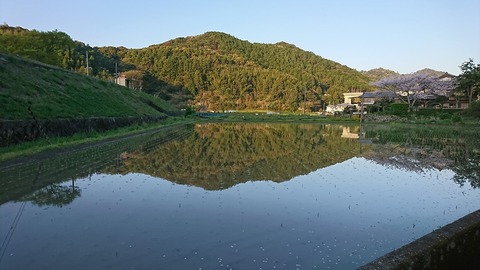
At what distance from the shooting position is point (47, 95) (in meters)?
18.8

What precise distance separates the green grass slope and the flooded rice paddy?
4.25m

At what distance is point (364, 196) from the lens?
7.97m

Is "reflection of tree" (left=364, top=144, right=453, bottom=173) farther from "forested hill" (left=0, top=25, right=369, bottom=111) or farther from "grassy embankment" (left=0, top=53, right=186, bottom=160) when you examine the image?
"forested hill" (left=0, top=25, right=369, bottom=111)

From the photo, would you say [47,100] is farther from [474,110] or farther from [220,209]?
[474,110]

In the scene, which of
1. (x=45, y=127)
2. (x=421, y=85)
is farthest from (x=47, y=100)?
(x=421, y=85)

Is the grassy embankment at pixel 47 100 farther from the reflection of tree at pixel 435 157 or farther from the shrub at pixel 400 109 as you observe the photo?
the shrub at pixel 400 109

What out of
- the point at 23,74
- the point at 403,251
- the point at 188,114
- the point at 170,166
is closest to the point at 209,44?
the point at 188,114

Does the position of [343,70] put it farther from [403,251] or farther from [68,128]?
[403,251]

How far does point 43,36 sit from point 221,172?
39.4 meters

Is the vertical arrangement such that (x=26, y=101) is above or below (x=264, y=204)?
above

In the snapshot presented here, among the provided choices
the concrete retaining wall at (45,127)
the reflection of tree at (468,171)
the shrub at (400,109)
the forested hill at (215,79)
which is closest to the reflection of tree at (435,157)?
the reflection of tree at (468,171)

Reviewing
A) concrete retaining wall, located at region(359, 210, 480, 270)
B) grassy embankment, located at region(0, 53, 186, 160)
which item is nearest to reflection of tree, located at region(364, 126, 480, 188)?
concrete retaining wall, located at region(359, 210, 480, 270)

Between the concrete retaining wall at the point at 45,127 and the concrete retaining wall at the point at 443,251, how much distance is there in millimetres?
13098

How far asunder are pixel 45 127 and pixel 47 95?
500 centimetres
